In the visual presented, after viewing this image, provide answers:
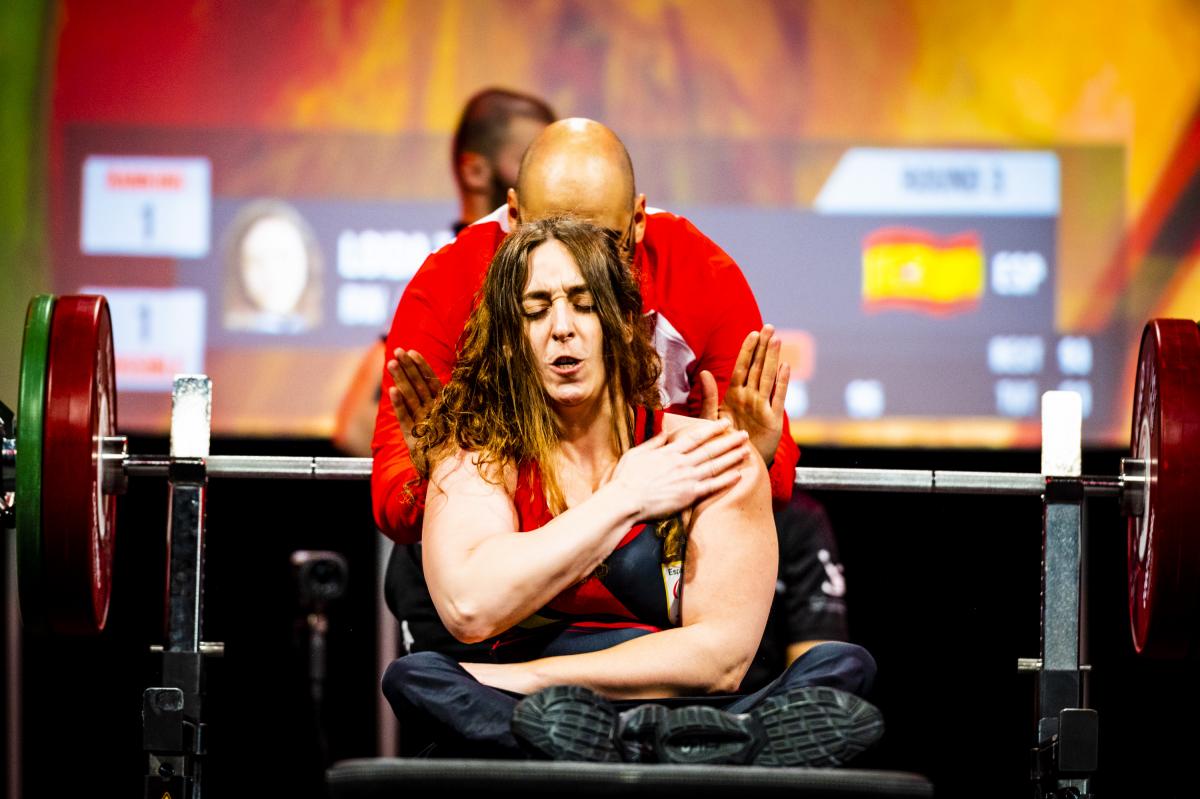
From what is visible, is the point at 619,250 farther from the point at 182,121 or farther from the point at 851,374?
the point at 182,121

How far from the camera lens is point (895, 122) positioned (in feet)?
15.8

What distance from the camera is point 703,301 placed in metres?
3.14

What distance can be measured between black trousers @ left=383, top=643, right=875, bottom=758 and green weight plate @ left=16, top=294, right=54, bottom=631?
81 centimetres

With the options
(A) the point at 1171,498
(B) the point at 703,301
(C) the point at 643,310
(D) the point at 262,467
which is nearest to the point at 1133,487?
(A) the point at 1171,498

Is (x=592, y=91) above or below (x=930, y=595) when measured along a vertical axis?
above

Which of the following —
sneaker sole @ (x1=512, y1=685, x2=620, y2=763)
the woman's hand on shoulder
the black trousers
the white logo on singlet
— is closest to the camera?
sneaker sole @ (x1=512, y1=685, x2=620, y2=763)

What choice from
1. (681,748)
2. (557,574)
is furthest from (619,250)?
(681,748)

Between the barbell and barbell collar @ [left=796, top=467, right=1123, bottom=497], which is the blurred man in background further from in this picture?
barbell collar @ [left=796, top=467, right=1123, bottom=497]

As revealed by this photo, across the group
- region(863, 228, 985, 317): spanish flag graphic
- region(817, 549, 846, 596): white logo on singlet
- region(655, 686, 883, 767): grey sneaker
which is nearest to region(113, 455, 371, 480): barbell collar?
region(655, 686, 883, 767): grey sneaker

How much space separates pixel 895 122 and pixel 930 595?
1504 mm

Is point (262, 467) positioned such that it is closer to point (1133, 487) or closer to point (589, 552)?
point (589, 552)

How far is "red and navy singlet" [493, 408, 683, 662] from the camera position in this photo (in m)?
2.52

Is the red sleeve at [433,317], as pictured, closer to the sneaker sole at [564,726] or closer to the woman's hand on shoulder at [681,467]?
the woman's hand on shoulder at [681,467]

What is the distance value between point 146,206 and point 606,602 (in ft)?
9.10
